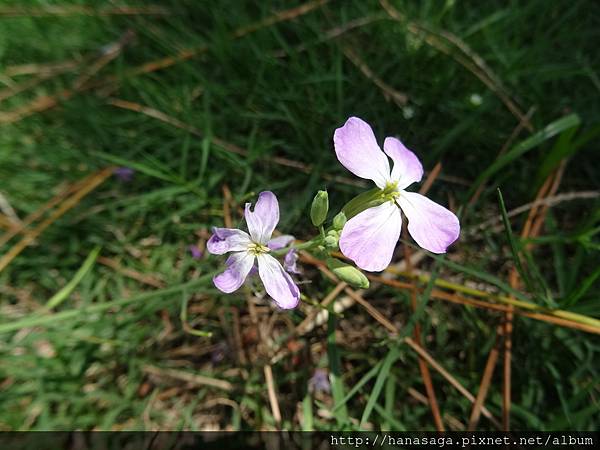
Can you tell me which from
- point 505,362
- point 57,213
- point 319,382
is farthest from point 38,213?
point 505,362

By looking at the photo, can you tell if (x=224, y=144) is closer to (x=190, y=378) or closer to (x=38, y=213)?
(x=38, y=213)

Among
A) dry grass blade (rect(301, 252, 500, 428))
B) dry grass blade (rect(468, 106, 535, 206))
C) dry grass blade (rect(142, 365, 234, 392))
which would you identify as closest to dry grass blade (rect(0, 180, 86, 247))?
dry grass blade (rect(142, 365, 234, 392))

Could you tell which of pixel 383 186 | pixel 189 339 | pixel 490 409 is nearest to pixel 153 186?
pixel 189 339

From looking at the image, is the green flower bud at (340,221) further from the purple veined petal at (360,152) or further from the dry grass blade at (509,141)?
the dry grass blade at (509,141)

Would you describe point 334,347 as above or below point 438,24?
below

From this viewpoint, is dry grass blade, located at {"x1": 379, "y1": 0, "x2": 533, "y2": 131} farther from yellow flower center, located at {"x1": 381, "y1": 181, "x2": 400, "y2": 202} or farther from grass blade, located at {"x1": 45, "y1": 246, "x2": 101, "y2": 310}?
grass blade, located at {"x1": 45, "y1": 246, "x2": 101, "y2": 310}

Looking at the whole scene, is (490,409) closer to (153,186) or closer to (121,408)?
(121,408)
